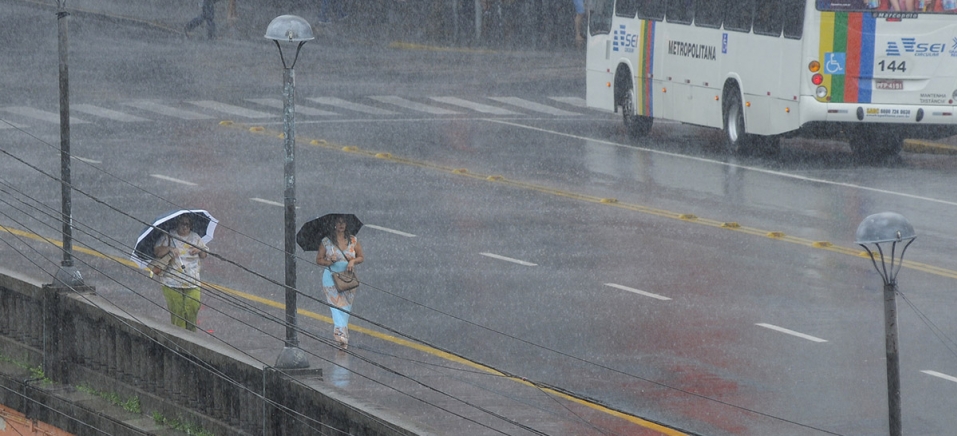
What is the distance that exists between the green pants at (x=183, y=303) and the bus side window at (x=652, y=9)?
1769cm

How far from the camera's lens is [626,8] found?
111ft

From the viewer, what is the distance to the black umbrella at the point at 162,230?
1568 cm

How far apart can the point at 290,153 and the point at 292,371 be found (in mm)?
1849

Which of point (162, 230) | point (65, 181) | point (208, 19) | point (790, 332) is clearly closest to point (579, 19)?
point (208, 19)

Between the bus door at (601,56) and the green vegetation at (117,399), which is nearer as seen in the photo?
the green vegetation at (117,399)

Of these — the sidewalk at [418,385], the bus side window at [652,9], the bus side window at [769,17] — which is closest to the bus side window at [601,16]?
the bus side window at [652,9]

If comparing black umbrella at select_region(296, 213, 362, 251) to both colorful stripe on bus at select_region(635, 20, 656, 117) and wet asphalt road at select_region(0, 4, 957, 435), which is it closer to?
wet asphalt road at select_region(0, 4, 957, 435)

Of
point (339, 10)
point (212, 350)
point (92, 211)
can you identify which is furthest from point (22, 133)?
point (339, 10)

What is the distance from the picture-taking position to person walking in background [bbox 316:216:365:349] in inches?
617

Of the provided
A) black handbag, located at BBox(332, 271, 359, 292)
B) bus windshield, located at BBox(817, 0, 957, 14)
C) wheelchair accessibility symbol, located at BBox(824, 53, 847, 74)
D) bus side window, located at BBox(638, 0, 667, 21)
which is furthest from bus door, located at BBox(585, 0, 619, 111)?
black handbag, located at BBox(332, 271, 359, 292)

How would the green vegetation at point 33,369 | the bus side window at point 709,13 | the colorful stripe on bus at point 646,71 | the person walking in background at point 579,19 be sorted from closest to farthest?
the green vegetation at point 33,369
the bus side window at point 709,13
the colorful stripe on bus at point 646,71
the person walking in background at point 579,19

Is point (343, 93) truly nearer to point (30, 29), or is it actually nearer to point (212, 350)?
point (30, 29)

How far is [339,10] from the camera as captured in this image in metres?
52.6

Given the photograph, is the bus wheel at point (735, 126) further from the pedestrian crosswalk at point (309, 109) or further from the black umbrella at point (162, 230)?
the black umbrella at point (162, 230)
